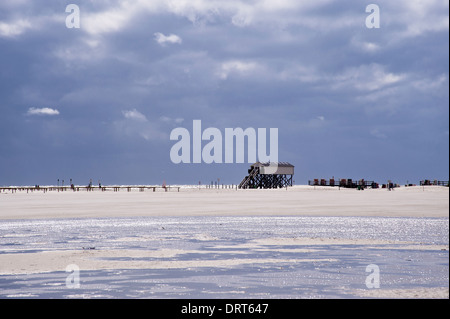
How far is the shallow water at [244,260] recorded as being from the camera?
9.62m

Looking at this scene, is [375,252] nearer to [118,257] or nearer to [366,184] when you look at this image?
[118,257]

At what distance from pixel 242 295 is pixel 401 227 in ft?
47.4

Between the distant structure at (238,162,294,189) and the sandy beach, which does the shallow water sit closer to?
the sandy beach

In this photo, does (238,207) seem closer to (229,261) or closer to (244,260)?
(244,260)

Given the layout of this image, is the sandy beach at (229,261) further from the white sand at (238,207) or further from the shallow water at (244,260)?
the white sand at (238,207)

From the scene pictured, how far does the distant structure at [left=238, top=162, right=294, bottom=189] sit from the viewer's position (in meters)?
99.9

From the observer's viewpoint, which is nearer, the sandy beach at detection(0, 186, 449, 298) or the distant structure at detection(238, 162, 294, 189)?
the sandy beach at detection(0, 186, 449, 298)

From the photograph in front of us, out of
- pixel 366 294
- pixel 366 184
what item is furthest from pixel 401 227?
pixel 366 184

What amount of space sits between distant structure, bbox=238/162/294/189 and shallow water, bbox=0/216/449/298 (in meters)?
77.0

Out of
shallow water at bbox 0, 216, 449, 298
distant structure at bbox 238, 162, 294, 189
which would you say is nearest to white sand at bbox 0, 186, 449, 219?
shallow water at bbox 0, 216, 449, 298

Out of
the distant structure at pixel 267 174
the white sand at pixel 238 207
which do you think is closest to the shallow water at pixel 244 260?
the white sand at pixel 238 207

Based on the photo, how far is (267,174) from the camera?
104312mm

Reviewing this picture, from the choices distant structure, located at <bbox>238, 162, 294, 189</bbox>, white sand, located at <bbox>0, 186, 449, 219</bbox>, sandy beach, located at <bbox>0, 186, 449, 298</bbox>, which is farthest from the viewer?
distant structure, located at <bbox>238, 162, 294, 189</bbox>

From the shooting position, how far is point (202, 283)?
33.5ft
